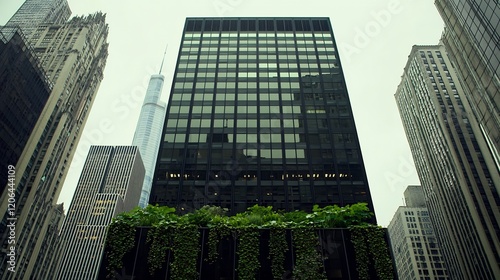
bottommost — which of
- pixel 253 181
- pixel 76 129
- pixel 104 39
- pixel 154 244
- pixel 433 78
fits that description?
pixel 154 244

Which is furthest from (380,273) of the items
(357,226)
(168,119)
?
(168,119)

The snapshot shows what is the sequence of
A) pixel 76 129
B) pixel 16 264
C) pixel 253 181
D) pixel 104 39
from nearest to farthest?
pixel 253 181 → pixel 16 264 → pixel 76 129 → pixel 104 39

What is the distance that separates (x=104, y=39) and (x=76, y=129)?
38250 mm

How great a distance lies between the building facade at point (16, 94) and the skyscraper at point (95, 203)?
5204 centimetres

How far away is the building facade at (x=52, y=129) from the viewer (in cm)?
7812

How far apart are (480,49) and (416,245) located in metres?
117

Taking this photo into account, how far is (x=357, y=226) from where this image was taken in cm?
1867

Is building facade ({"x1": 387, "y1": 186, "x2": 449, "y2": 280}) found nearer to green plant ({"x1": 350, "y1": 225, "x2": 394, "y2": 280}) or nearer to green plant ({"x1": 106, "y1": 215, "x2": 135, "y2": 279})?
green plant ({"x1": 350, "y1": 225, "x2": 394, "y2": 280})

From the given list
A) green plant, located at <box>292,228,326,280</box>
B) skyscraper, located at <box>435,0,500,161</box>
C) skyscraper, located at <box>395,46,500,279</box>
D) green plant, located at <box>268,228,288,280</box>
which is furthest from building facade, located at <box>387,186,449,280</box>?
green plant, located at <box>268,228,288,280</box>

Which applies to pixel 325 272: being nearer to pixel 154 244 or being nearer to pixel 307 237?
pixel 307 237
